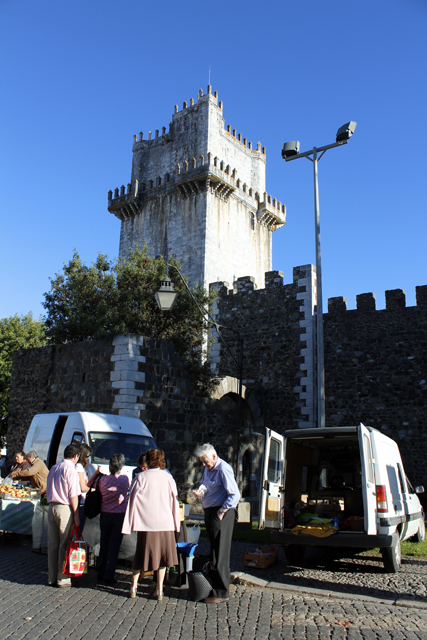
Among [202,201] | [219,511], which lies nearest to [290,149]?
[219,511]

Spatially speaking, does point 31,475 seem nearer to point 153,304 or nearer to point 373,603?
point 373,603

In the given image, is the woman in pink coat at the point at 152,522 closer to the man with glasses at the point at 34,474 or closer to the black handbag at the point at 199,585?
the black handbag at the point at 199,585

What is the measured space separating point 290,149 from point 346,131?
5.24 feet

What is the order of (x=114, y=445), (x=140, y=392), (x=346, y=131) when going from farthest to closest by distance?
(x=140, y=392), (x=346, y=131), (x=114, y=445)

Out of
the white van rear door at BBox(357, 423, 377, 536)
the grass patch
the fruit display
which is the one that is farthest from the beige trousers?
the grass patch

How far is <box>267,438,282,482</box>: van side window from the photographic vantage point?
6.90 metres

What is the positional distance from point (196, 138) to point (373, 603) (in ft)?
103

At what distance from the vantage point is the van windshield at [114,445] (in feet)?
27.9

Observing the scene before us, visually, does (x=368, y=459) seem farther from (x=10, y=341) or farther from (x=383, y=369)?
(x=10, y=341)

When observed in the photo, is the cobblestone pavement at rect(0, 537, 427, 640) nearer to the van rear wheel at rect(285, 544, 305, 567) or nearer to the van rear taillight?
the van rear taillight

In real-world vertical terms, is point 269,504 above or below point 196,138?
below

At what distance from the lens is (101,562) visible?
227 inches

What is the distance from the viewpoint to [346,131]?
38.6 feet

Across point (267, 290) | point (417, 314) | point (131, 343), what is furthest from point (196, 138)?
point (131, 343)
